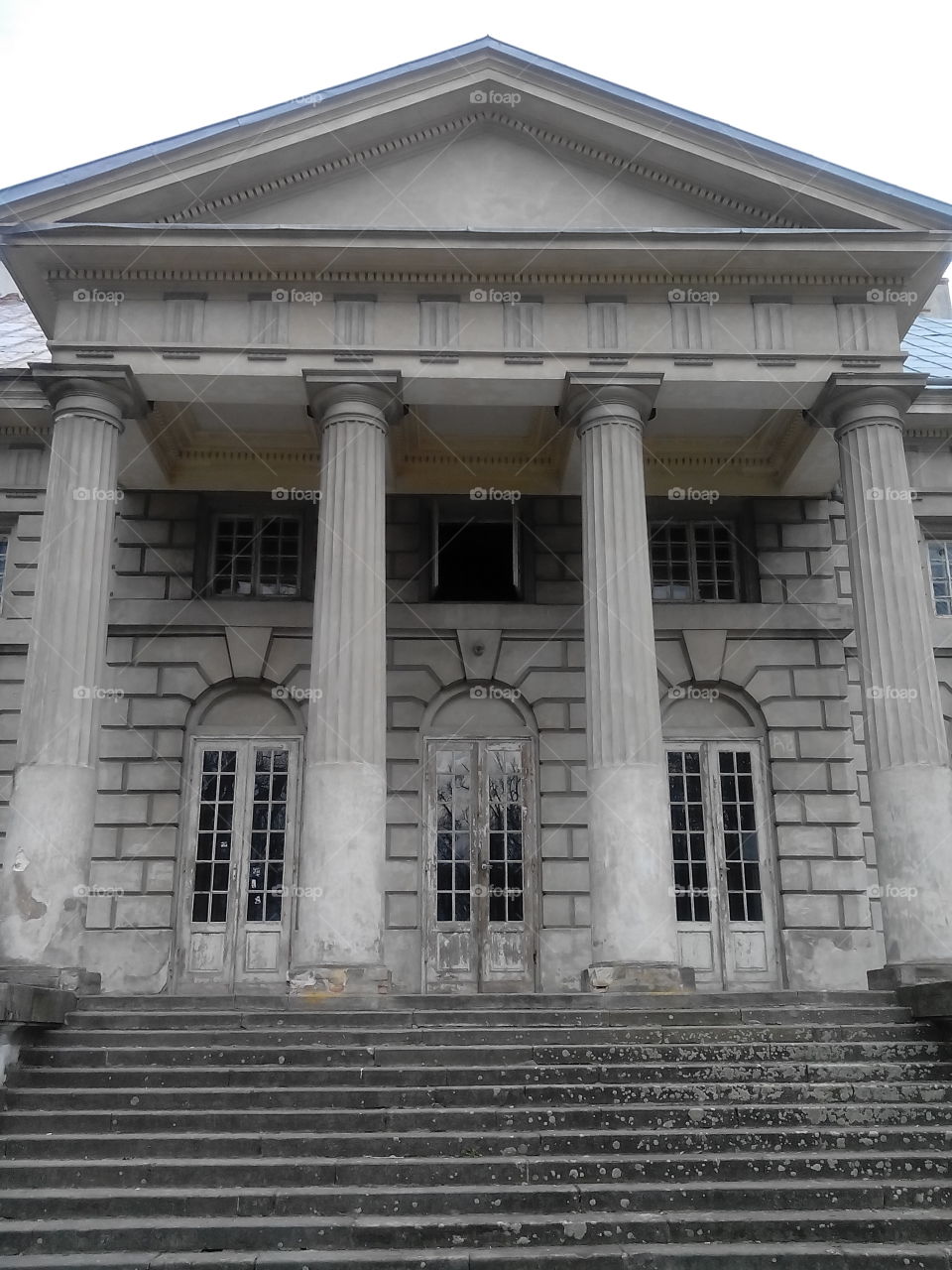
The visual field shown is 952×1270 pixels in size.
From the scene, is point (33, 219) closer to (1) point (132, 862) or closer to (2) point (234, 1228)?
(1) point (132, 862)

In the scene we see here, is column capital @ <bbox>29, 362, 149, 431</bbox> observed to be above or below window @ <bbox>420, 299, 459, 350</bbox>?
below

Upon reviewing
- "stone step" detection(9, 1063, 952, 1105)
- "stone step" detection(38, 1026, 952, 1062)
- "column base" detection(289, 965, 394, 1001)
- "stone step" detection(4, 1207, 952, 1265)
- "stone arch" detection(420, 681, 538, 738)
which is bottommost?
"stone step" detection(4, 1207, 952, 1265)

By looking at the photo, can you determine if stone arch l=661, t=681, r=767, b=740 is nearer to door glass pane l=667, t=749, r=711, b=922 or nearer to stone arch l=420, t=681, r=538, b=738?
door glass pane l=667, t=749, r=711, b=922

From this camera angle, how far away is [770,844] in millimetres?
16562

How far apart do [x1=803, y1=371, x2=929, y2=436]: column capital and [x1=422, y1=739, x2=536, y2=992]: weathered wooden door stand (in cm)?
621

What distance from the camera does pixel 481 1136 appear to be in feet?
27.9

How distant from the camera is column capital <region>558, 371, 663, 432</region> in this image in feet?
45.7

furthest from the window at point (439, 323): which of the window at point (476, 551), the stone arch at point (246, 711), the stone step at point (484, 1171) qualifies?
the stone step at point (484, 1171)

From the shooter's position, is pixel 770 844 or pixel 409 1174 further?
pixel 770 844

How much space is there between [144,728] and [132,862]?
1.85 metres

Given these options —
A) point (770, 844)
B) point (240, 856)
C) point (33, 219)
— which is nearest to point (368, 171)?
point (33, 219)

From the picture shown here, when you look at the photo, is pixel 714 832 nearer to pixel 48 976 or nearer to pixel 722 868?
pixel 722 868

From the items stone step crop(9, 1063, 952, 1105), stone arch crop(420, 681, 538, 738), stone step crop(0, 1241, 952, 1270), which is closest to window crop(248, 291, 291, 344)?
stone arch crop(420, 681, 538, 738)

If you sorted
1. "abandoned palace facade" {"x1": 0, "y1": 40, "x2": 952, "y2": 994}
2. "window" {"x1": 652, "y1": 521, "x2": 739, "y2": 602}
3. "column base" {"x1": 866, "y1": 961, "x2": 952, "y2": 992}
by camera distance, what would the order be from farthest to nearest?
"window" {"x1": 652, "y1": 521, "x2": 739, "y2": 602}
"abandoned palace facade" {"x1": 0, "y1": 40, "x2": 952, "y2": 994}
"column base" {"x1": 866, "y1": 961, "x2": 952, "y2": 992}
